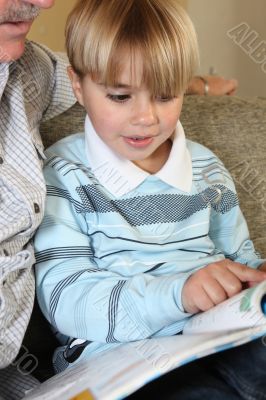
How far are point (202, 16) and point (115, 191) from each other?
1.99 m

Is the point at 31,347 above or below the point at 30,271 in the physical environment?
below

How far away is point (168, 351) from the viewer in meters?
0.78

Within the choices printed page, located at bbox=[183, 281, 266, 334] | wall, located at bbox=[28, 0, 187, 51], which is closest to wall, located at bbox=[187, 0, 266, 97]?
wall, located at bbox=[28, 0, 187, 51]

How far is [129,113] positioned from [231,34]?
6.53 ft

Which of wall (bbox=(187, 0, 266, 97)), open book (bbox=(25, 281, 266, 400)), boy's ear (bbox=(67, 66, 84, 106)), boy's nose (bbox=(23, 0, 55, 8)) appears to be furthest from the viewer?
wall (bbox=(187, 0, 266, 97))

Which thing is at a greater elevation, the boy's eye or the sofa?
the boy's eye

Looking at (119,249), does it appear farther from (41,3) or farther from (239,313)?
(41,3)

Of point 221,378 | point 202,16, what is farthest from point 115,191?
point 202,16

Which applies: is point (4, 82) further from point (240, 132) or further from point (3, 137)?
point (240, 132)

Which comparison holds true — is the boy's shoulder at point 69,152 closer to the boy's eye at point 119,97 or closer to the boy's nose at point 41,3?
the boy's eye at point 119,97

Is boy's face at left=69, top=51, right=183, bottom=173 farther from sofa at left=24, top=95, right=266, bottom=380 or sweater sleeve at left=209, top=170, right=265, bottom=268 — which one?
sofa at left=24, top=95, right=266, bottom=380

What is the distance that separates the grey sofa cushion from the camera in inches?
55.0

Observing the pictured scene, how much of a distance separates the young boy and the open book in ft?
0.17

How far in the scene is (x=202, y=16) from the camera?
9.25 feet
